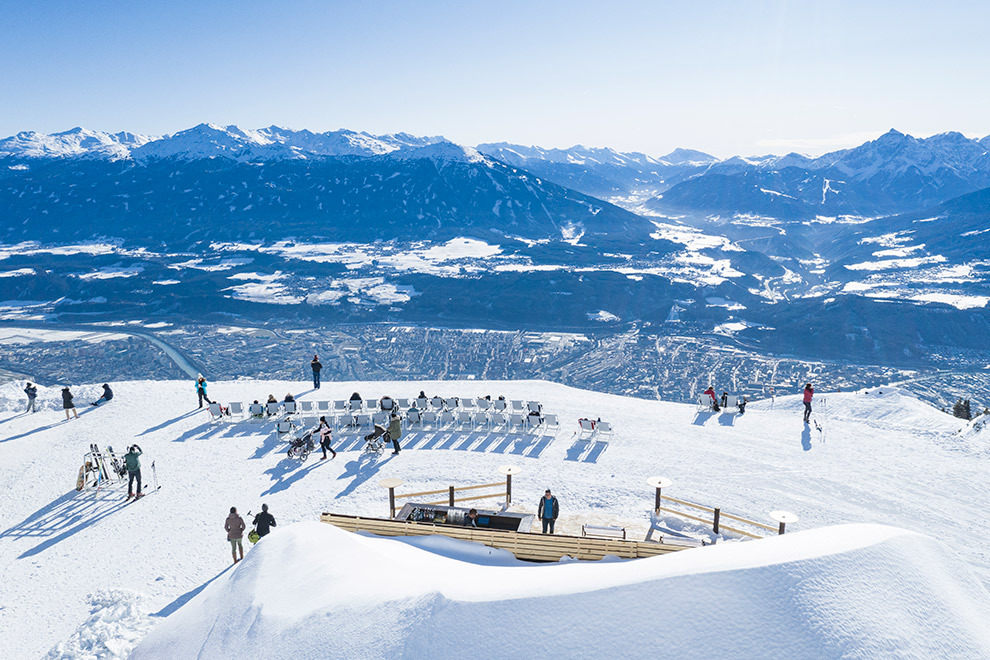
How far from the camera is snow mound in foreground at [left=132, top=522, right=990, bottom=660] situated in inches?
267

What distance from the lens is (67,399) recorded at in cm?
2147

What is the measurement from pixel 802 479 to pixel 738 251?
554ft

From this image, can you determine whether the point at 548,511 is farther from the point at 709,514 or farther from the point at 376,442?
the point at 376,442

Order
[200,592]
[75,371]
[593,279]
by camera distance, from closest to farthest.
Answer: [200,592] < [75,371] < [593,279]

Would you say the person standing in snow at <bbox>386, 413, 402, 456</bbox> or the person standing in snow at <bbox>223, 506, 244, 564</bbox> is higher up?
the person standing in snow at <bbox>386, 413, 402, 456</bbox>

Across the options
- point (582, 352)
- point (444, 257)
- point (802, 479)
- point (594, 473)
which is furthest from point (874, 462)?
point (444, 257)

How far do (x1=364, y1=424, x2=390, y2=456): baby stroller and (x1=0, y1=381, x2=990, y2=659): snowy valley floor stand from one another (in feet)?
1.96

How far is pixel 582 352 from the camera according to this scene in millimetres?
77375

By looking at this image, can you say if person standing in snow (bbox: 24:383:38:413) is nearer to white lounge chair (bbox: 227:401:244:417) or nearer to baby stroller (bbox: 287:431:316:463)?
white lounge chair (bbox: 227:401:244:417)

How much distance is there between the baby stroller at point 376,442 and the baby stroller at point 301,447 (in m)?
1.83

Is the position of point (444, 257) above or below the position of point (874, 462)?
above

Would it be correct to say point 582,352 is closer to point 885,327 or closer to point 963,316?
point 885,327

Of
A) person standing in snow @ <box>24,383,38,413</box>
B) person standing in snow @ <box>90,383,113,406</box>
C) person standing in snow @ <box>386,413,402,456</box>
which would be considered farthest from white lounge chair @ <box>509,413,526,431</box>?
person standing in snow @ <box>24,383,38,413</box>

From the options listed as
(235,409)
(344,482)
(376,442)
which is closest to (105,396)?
(235,409)
